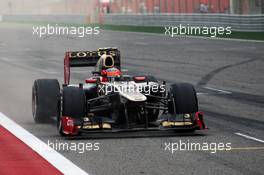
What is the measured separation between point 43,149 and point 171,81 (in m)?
12.6

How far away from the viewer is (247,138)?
502 inches

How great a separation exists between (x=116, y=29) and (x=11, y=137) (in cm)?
4888

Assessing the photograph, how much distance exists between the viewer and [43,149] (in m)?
11.7

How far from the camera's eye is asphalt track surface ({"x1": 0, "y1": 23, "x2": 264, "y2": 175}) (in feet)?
35.1

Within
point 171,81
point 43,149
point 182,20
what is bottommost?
point 182,20

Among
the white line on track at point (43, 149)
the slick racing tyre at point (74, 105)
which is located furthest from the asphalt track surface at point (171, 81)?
the slick racing tyre at point (74, 105)

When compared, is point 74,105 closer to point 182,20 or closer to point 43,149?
point 43,149

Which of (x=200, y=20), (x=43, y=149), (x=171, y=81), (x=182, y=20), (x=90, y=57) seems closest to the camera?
(x=43, y=149)

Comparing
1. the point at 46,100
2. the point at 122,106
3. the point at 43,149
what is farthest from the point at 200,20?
the point at 43,149

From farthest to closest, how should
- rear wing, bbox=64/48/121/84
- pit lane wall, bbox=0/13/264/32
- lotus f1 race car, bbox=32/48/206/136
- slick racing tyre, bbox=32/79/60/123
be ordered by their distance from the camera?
pit lane wall, bbox=0/13/264/32 → rear wing, bbox=64/48/121/84 → slick racing tyre, bbox=32/79/60/123 → lotus f1 race car, bbox=32/48/206/136

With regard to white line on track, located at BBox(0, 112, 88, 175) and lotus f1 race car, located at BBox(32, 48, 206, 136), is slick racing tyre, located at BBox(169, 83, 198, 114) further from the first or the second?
white line on track, located at BBox(0, 112, 88, 175)

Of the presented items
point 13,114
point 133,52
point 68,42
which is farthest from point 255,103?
point 68,42

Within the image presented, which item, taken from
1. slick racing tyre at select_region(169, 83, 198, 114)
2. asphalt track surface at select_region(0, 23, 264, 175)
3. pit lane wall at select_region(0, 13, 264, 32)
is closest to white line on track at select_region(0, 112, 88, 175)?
asphalt track surface at select_region(0, 23, 264, 175)

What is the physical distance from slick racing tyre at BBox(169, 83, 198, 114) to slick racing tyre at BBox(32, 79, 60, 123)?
2.31m
